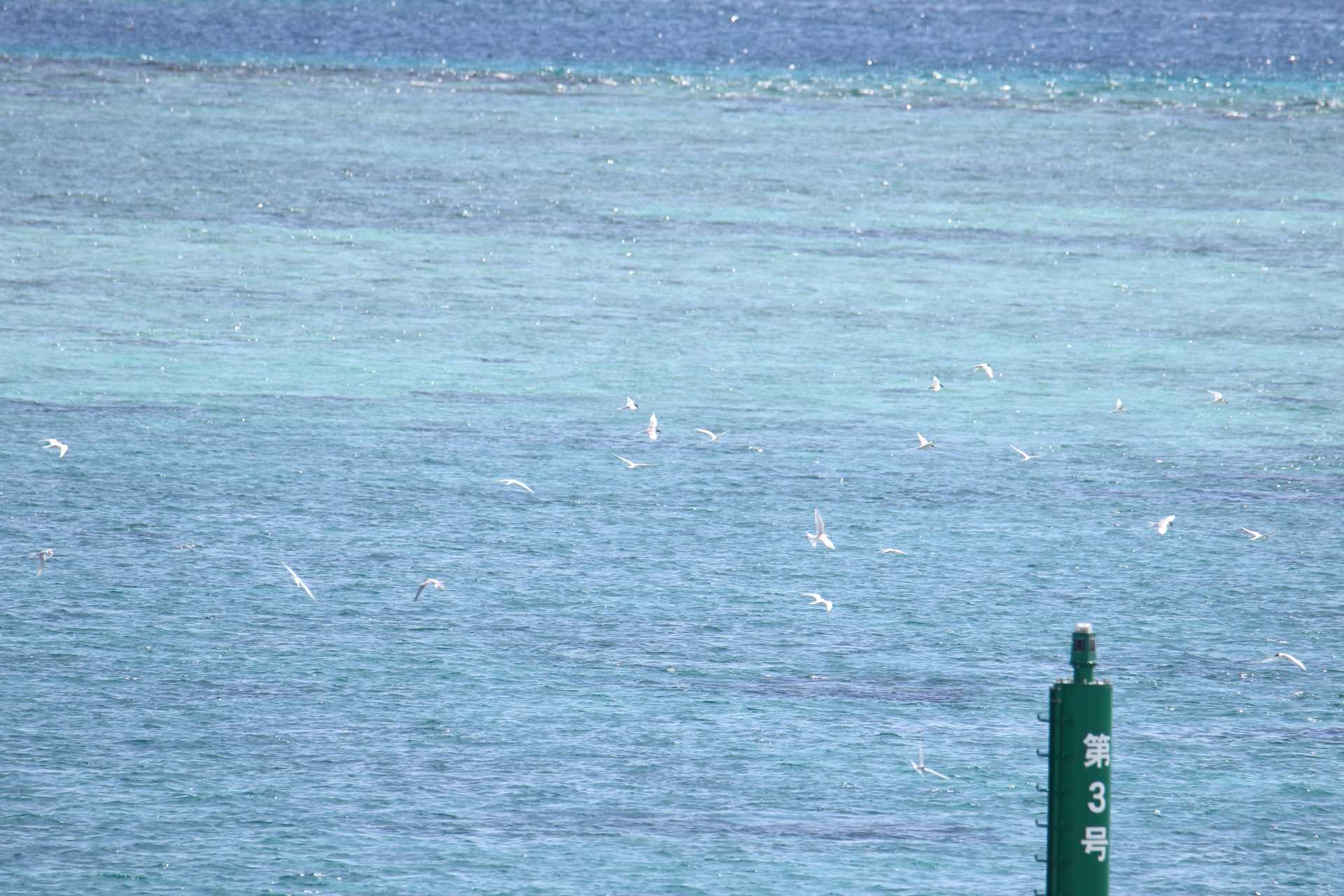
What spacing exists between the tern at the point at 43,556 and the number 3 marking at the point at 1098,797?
773cm

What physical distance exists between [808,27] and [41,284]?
3303 cm

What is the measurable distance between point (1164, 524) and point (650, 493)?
11.3 feet

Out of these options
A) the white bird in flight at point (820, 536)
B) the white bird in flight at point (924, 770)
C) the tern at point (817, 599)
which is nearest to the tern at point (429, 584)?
the tern at point (817, 599)

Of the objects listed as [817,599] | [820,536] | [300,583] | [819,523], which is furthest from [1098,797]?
[820,536]

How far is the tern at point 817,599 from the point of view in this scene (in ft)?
41.8

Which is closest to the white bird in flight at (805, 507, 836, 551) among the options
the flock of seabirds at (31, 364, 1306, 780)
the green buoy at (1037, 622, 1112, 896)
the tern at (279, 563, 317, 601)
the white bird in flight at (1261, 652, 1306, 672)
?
the flock of seabirds at (31, 364, 1306, 780)

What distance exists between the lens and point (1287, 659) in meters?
11.9

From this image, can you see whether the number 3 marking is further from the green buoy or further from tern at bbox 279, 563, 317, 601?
tern at bbox 279, 563, 317, 601

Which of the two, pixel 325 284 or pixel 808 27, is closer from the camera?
pixel 325 284

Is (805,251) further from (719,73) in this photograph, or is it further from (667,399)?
(719,73)

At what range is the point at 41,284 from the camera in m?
22.7

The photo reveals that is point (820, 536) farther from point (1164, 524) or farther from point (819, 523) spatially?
point (1164, 524)

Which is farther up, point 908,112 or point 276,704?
point 908,112

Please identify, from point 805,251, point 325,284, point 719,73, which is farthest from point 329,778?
point 719,73
